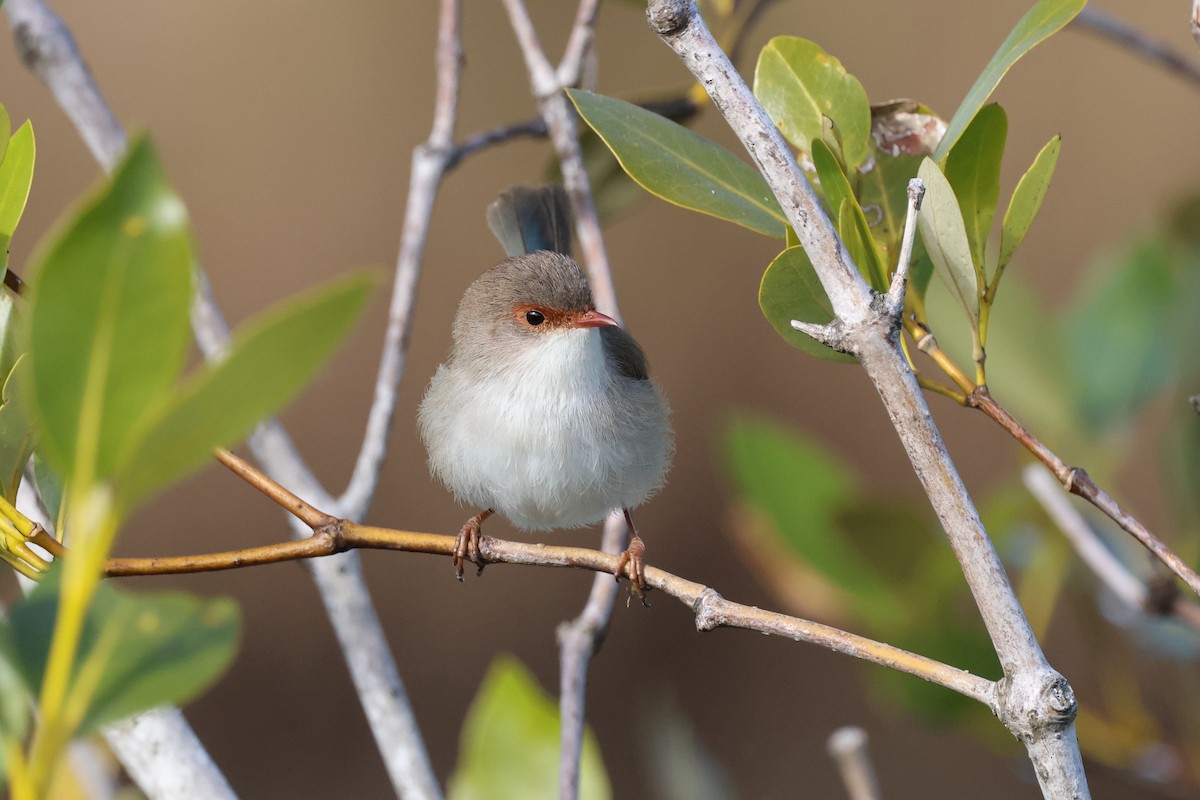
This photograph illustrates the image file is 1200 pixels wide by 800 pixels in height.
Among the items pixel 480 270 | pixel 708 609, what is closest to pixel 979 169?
pixel 708 609

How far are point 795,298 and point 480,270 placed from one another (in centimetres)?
386

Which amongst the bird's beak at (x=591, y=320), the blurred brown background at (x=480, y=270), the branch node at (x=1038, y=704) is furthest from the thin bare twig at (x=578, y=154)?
the blurred brown background at (x=480, y=270)

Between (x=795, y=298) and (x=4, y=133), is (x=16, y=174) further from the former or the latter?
(x=795, y=298)

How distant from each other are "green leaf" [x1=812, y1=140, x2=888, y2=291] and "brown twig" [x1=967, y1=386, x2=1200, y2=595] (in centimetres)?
16

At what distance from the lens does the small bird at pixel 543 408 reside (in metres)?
2.35

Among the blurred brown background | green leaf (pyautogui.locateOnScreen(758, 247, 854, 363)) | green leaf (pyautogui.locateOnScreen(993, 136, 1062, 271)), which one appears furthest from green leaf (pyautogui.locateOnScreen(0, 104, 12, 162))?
the blurred brown background

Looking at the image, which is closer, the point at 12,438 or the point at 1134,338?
the point at 12,438

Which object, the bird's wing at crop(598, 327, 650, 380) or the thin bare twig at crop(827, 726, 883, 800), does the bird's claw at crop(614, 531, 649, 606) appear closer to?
the thin bare twig at crop(827, 726, 883, 800)

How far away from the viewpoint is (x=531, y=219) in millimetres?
2885

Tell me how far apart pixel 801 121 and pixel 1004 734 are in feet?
3.71

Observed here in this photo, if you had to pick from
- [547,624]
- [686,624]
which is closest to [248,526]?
[547,624]

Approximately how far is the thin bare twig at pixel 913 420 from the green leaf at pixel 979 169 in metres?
0.27

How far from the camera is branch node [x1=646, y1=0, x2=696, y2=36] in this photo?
1.05 m

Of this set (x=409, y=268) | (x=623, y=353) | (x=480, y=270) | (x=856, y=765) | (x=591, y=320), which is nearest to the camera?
(x=856, y=765)
